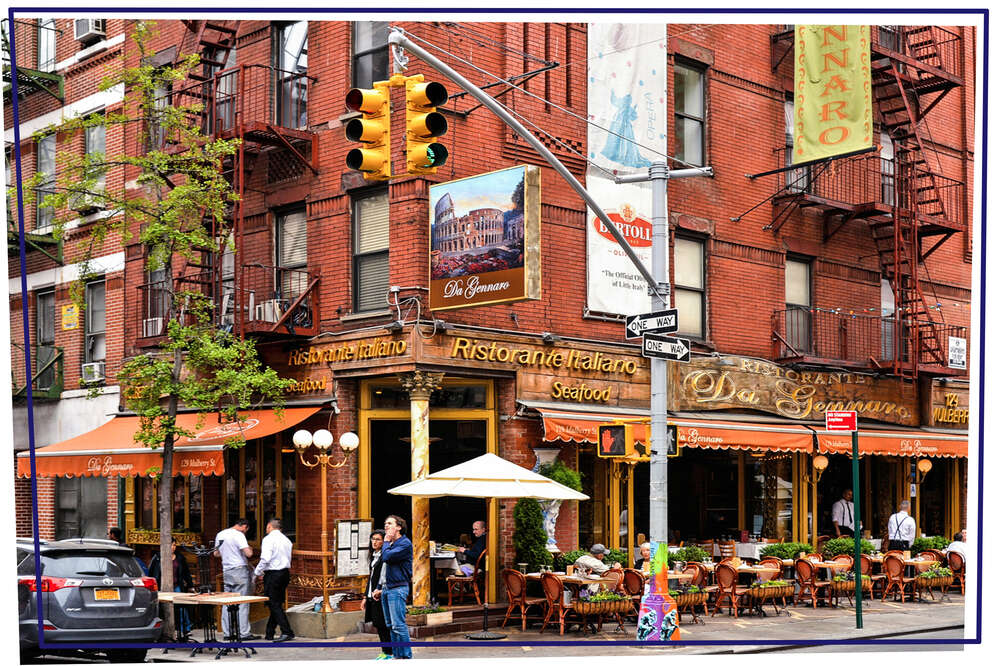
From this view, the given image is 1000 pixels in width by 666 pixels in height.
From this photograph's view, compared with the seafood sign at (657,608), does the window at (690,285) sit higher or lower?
higher

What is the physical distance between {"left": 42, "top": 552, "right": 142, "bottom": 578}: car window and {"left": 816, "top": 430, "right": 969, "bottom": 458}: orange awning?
45.4ft

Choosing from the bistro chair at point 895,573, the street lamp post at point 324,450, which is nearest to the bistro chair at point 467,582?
the street lamp post at point 324,450

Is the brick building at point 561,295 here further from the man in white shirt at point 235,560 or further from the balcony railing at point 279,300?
the man in white shirt at point 235,560

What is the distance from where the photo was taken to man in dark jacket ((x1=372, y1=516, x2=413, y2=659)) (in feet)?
51.0

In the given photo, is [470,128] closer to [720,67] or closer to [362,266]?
[362,266]

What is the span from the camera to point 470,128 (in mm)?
20875

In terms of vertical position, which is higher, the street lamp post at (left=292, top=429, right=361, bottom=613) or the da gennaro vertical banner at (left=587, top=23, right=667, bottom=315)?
the da gennaro vertical banner at (left=587, top=23, right=667, bottom=315)

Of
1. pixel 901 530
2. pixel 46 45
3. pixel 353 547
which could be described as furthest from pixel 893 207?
pixel 46 45

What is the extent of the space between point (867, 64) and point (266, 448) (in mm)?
13597

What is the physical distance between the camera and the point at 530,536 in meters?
20.7

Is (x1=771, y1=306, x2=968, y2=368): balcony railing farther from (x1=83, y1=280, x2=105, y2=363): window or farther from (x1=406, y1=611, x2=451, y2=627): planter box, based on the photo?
(x1=83, y1=280, x2=105, y2=363): window

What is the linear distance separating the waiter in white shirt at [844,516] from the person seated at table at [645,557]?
6.16 metres

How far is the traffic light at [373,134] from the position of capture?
39.3ft

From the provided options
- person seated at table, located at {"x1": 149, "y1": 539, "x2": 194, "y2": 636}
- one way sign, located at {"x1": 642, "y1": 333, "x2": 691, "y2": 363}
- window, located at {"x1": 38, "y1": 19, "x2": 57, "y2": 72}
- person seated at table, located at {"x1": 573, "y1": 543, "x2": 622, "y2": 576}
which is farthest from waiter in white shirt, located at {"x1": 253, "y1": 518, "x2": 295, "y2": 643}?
window, located at {"x1": 38, "y1": 19, "x2": 57, "y2": 72}
